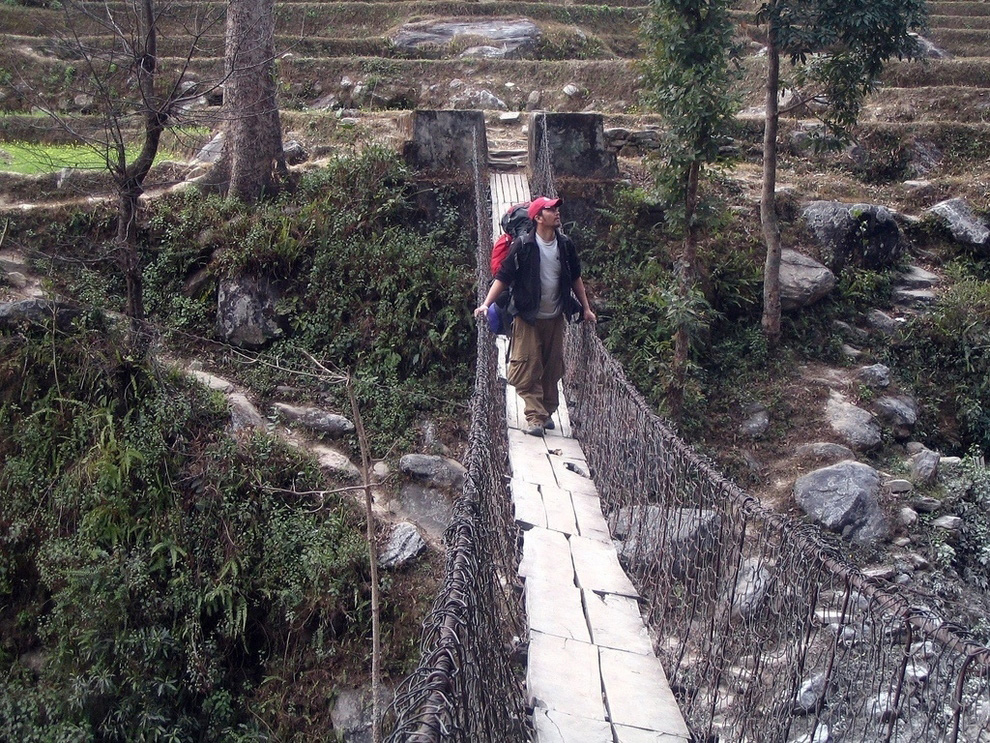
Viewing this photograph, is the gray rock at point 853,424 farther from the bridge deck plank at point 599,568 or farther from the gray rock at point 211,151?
the gray rock at point 211,151

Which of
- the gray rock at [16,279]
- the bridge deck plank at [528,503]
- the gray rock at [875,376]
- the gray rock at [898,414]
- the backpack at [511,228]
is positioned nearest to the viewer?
the bridge deck plank at [528,503]

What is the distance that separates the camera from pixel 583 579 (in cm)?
311

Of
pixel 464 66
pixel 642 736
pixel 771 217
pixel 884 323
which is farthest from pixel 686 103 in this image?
pixel 464 66

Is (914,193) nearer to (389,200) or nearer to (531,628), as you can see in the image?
(389,200)

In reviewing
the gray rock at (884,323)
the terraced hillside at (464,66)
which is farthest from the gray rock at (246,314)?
the gray rock at (884,323)

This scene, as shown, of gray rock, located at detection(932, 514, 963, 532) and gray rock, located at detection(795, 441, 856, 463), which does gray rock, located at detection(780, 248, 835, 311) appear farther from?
gray rock, located at detection(932, 514, 963, 532)

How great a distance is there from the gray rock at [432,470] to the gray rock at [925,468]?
2.98 meters

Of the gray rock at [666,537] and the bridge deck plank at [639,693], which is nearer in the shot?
the bridge deck plank at [639,693]

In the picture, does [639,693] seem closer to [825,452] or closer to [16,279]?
[825,452]

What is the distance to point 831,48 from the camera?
642 centimetres

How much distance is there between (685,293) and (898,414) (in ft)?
5.83

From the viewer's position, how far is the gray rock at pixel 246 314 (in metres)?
6.56

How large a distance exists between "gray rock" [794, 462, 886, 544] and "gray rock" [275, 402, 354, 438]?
119 inches

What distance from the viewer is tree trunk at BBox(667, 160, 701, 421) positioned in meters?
5.95
